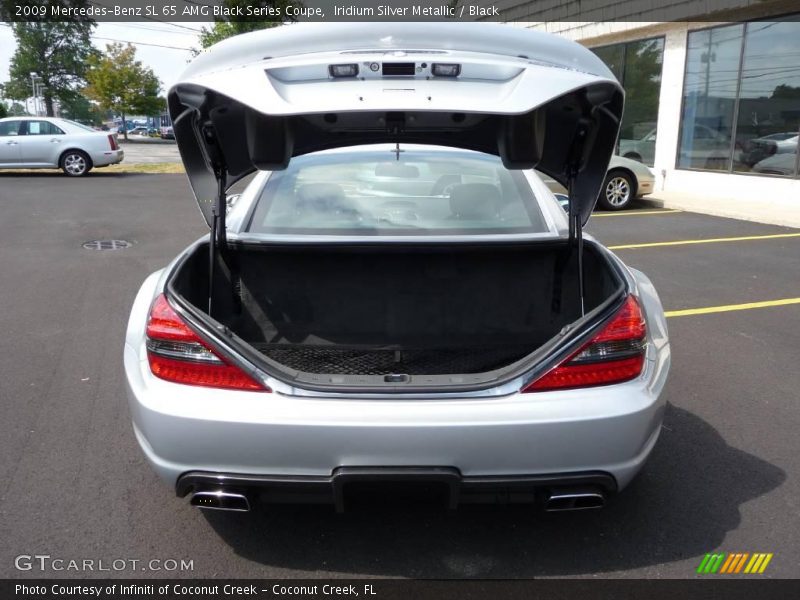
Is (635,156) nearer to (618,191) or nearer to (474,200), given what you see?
(618,191)

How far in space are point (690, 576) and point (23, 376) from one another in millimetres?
3844

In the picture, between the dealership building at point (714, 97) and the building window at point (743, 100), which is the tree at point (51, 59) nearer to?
the dealership building at point (714, 97)

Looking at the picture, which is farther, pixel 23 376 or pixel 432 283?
pixel 23 376

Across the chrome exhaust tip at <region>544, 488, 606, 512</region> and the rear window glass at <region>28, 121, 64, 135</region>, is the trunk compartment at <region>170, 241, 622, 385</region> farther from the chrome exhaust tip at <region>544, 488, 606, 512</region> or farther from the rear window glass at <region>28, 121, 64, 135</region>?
the rear window glass at <region>28, 121, 64, 135</region>

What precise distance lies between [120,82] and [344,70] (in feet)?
166

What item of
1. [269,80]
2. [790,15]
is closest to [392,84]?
[269,80]

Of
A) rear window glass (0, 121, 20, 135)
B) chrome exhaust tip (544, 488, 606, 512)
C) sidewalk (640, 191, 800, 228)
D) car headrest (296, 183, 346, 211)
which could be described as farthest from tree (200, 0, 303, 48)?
chrome exhaust tip (544, 488, 606, 512)

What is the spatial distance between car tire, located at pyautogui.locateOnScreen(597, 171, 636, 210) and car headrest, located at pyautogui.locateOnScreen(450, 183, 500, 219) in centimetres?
863

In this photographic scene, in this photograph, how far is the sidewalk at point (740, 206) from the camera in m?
10.9

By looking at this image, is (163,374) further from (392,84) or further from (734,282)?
(734,282)

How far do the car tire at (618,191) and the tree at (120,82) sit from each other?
143 ft

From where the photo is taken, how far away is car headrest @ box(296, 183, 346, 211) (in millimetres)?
3566

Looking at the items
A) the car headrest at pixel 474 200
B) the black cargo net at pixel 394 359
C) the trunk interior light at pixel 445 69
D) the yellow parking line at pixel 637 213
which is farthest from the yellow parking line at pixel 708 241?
the trunk interior light at pixel 445 69

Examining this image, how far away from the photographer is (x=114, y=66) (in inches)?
1853
